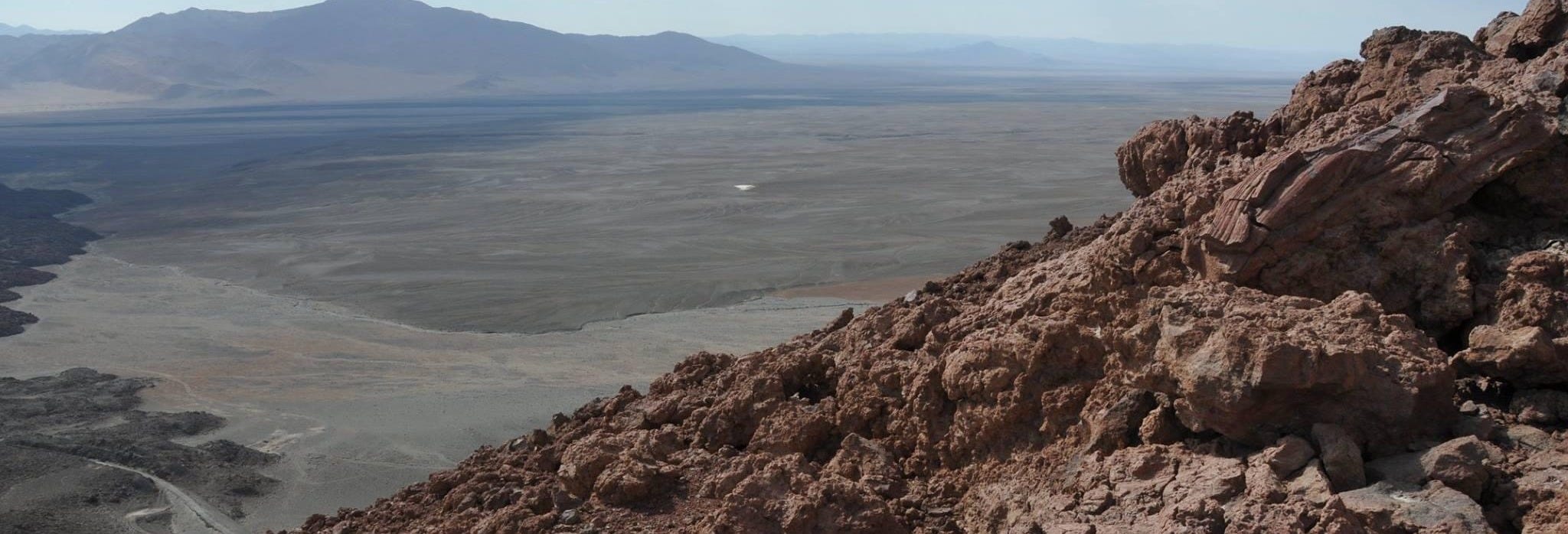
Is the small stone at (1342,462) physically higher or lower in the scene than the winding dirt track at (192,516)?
higher

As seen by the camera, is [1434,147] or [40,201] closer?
[1434,147]

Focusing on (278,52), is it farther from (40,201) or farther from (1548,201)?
(1548,201)

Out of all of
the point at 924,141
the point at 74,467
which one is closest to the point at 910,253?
the point at 74,467

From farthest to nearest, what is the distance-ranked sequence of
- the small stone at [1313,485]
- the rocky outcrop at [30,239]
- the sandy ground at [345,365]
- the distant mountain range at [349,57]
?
1. the distant mountain range at [349,57]
2. the rocky outcrop at [30,239]
3. the sandy ground at [345,365]
4. the small stone at [1313,485]

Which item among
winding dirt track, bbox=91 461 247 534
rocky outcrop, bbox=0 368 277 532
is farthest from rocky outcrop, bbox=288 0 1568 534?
rocky outcrop, bbox=0 368 277 532

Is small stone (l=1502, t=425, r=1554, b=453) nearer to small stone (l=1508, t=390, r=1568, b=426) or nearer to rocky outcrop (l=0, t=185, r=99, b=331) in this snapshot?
small stone (l=1508, t=390, r=1568, b=426)

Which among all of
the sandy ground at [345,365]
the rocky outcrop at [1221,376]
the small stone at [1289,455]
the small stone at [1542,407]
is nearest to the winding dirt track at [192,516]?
the sandy ground at [345,365]

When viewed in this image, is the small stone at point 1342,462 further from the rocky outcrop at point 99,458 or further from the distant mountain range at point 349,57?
the distant mountain range at point 349,57
